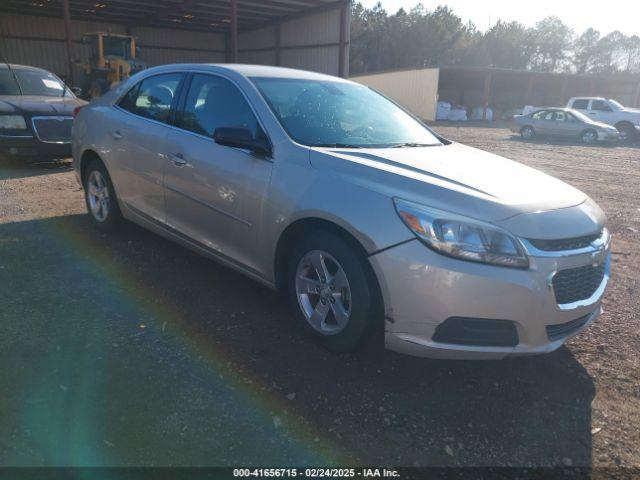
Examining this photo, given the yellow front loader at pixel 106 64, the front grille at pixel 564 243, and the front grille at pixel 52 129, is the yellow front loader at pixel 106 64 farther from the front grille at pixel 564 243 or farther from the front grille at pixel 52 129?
the front grille at pixel 564 243

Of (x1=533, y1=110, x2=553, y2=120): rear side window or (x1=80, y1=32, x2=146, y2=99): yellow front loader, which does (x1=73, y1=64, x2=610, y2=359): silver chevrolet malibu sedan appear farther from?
(x1=533, y1=110, x2=553, y2=120): rear side window

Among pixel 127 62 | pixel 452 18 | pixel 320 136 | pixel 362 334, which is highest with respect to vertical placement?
pixel 452 18

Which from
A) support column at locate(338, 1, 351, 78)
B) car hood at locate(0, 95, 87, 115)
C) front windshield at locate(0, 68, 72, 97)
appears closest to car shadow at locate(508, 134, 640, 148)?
support column at locate(338, 1, 351, 78)

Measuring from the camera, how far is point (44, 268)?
4320 millimetres

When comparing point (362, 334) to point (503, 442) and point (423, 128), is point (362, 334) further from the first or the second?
point (423, 128)

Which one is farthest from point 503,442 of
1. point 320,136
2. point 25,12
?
point 25,12

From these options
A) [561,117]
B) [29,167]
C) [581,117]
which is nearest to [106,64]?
[29,167]

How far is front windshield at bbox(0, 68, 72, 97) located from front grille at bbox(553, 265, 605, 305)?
31.2 ft

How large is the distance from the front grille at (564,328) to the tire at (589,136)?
20064 millimetres

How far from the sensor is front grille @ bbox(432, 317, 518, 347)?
2.55 meters

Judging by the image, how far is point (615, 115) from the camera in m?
21.6

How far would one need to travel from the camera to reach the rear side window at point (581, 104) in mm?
22719

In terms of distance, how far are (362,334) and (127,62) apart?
21087 mm

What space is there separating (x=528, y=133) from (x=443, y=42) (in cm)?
3846
